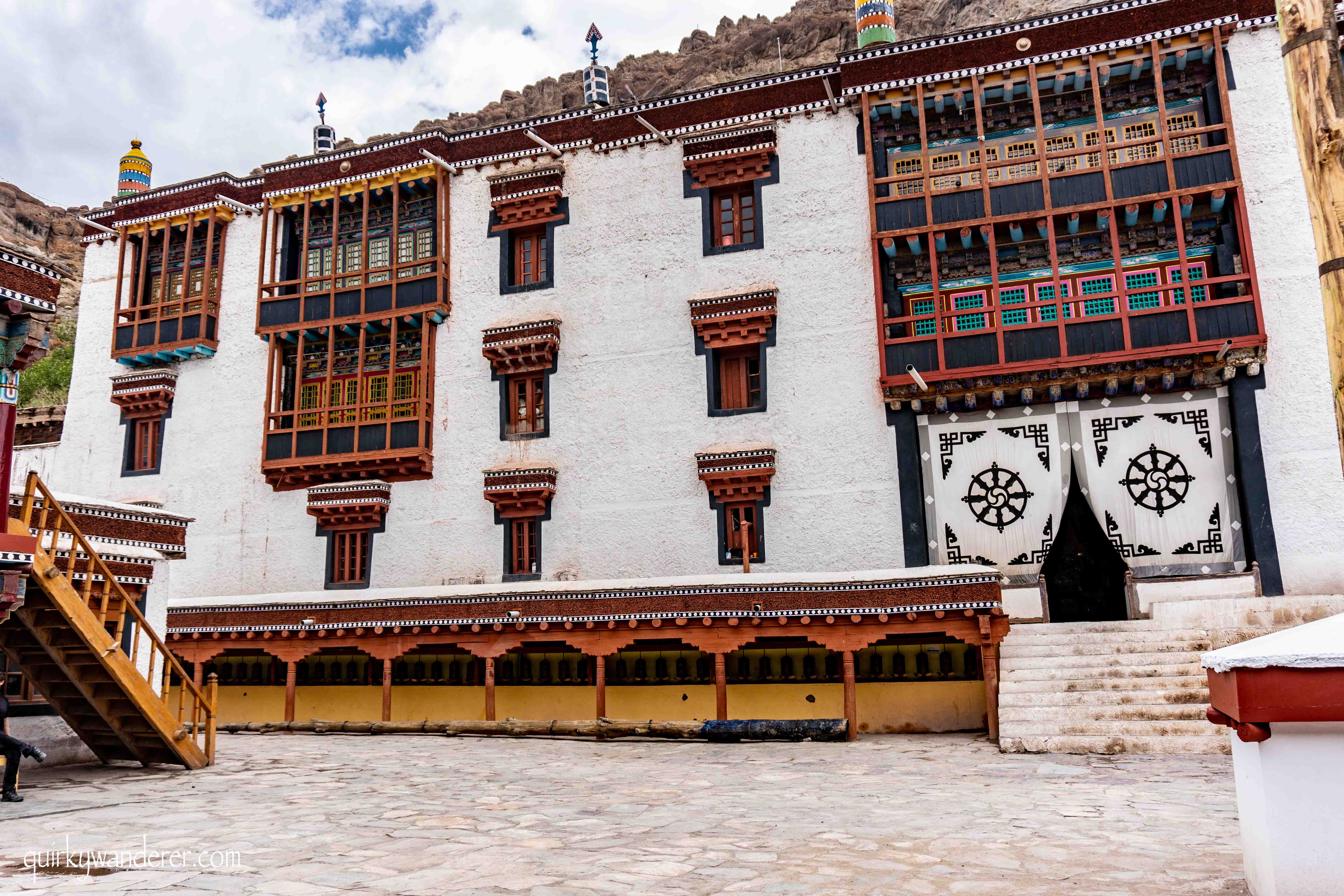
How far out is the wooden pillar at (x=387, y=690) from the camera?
55.9 ft

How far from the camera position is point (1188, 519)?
54.9 ft

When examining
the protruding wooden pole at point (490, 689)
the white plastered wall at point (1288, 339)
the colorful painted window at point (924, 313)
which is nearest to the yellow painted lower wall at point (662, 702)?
the protruding wooden pole at point (490, 689)

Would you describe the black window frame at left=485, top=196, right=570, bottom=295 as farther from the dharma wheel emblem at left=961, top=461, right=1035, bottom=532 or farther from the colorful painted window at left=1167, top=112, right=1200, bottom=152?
the colorful painted window at left=1167, top=112, right=1200, bottom=152

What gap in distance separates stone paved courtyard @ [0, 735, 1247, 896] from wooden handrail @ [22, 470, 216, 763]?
722mm

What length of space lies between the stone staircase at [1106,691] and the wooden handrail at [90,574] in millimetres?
9060

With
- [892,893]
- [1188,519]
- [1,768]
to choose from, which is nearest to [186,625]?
[1,768]

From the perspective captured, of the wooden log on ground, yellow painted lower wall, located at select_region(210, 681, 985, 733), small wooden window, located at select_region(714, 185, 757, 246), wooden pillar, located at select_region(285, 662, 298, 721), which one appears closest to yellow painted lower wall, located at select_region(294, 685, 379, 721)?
yellow painted lower wall, located at select_region(210, 681, 985, 733)

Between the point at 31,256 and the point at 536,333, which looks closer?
the point at 31,256

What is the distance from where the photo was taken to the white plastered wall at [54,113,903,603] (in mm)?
18969

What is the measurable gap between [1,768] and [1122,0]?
19.8 meters

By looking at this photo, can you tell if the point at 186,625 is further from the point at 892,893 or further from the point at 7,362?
the point at 892,893

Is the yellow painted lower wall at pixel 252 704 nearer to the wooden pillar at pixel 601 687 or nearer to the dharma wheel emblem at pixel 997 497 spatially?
the wooden pillar at pixel 601 687

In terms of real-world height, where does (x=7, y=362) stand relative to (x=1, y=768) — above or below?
above

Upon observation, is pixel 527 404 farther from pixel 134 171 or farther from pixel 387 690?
pixel 134 171
